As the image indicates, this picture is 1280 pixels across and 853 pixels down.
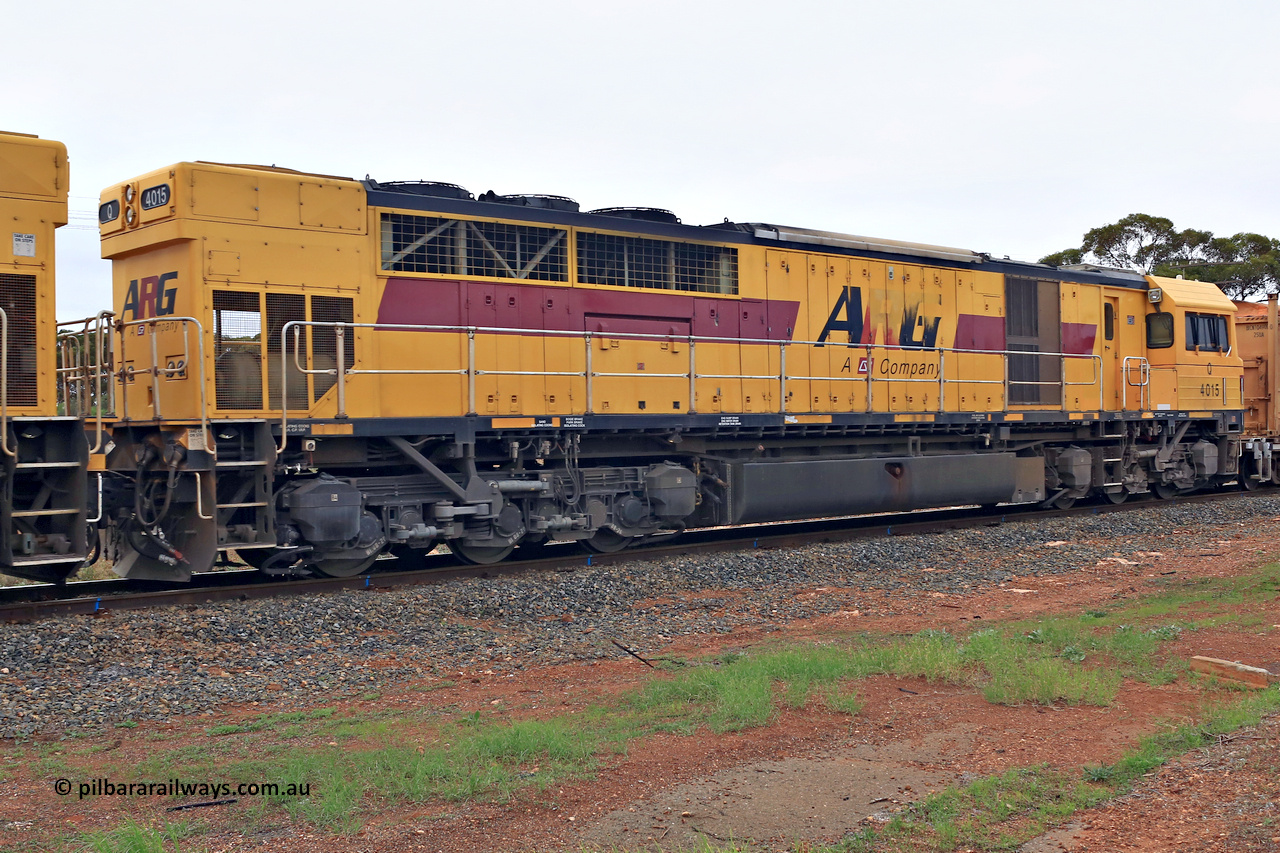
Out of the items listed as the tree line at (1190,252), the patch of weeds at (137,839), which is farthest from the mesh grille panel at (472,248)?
the tree line at (1190,252)

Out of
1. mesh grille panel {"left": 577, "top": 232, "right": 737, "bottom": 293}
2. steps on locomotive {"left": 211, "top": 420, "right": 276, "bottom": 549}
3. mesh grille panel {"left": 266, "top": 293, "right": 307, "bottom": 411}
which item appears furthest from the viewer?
mesh grille panel {"left": 577, "top": 232, "right": 737, "bottom": 293}

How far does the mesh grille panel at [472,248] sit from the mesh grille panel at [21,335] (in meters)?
3.62

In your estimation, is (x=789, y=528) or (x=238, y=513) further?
(x=789, y=528)

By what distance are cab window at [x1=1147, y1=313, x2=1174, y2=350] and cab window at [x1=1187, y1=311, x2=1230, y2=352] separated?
0.56 meters

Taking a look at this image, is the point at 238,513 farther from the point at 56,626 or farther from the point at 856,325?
the point at 856,325

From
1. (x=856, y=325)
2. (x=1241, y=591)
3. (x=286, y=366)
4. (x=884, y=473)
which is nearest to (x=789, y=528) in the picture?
(x=884, y=473)

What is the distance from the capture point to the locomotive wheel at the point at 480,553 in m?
12.4

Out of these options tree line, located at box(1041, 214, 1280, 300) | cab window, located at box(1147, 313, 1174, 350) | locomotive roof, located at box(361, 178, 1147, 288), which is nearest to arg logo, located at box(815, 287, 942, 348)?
locomotive roof, located at box(361, 178, 1147, 288)

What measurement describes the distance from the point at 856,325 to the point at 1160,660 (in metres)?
8.94

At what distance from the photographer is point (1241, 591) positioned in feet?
35.6

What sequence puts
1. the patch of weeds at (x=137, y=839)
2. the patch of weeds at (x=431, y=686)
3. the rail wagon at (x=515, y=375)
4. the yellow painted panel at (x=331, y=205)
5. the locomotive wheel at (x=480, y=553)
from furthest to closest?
the locomotive wheel at (x=480, y=553) → the yellow painted panel at (x=331, y=205) → the rail wagon at (x=515, y=375) → the patch of weeds at (x=431, y=686) → the patch of weeds at (x=137, y=839)

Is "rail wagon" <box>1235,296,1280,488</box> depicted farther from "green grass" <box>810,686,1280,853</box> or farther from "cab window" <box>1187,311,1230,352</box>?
"green grass" <box>810,686,1280,853</box>

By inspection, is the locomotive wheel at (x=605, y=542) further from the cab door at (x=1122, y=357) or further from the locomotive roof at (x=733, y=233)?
the cab door at (x=1122, y=357)

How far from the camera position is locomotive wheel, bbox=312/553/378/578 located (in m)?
11.4
